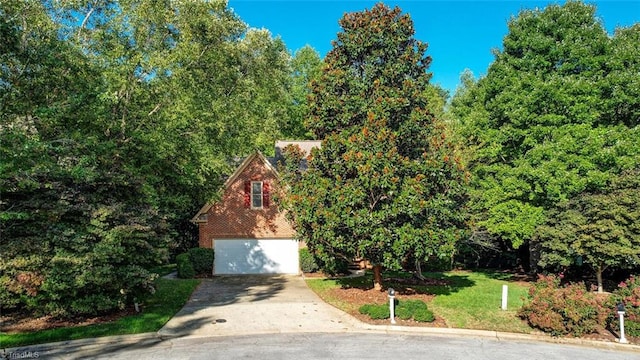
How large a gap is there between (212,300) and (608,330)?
13.7m

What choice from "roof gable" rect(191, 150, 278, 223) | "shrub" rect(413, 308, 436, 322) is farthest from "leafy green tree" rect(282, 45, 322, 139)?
"shrub" rect(413, 308, 436, 322)

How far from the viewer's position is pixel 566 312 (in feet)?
40.2

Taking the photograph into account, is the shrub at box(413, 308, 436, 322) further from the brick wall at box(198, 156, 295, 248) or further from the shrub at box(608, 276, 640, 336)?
the brick wall at box(198, 156, 295, 248)

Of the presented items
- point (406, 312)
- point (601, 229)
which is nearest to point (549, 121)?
point (601, 229)

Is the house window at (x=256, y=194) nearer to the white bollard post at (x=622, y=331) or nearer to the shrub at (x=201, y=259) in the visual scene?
the shrub at (x=201, y=259)

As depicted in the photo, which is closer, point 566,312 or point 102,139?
point 566,312

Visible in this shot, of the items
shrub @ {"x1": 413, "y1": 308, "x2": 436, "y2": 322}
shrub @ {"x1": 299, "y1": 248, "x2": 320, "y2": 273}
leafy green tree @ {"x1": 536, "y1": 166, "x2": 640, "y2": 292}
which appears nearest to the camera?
shrub @ {"x1": 413, "y1": 308, "x2": 436, "y2": 322}

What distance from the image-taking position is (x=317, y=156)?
1596cm

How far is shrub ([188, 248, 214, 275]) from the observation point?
22.8m

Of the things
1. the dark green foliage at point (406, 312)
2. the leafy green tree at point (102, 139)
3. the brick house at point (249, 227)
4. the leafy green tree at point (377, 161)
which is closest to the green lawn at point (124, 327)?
the leafy green tree at point (102, 139)

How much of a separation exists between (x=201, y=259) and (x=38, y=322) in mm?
10538

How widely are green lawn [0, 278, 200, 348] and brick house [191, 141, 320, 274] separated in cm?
733

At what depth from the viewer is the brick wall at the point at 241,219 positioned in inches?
941

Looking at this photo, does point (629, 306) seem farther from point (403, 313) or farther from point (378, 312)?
Result: point (378, 312)
